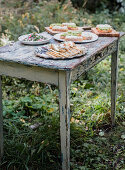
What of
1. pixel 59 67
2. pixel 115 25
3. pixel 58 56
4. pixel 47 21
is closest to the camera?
pixel 59 67

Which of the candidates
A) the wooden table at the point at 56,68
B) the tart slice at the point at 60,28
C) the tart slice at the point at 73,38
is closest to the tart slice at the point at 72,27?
the tart slice at the point at 60,28

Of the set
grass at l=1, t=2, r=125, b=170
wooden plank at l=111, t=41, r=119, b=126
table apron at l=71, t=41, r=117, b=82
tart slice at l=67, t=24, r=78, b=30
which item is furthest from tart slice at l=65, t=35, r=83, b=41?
grass at l=1, t=2, r=125, b=170

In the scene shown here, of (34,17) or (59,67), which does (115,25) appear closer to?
(34,17)

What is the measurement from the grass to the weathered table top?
0.88 meters

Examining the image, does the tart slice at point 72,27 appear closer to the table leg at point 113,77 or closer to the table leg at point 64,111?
the table leg at point 113,77

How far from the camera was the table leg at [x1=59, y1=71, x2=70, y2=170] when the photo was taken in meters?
1.65

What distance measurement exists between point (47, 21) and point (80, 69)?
2.85 metres

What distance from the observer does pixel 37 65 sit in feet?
5.42

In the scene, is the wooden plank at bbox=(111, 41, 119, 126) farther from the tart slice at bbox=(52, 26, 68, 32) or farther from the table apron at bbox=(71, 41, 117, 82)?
the tart slice at bbox=(52, 26, 68, 32)

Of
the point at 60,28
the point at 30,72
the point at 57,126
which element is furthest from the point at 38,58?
the point at 57,126

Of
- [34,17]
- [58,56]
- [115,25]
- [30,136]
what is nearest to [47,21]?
[34,17]

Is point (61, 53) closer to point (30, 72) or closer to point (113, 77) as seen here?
point (30, 72)

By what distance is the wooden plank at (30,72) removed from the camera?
1.69 metres

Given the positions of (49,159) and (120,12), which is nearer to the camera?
(49,159)
